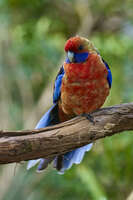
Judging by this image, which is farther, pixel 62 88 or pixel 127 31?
pixel 127 31

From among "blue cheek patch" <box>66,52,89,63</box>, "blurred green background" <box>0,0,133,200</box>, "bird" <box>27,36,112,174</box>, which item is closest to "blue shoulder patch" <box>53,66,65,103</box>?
"bird" <box>27,36,112,174</box>

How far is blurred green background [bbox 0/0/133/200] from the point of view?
3996mm

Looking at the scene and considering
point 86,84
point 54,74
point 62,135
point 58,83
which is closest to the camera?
point 62,135

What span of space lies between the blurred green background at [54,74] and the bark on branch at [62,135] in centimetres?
114

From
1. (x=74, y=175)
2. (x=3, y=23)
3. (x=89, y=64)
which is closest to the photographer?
(x=89, y=64)

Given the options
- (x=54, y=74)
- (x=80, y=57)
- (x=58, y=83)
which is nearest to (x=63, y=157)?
(x=58, y=83)

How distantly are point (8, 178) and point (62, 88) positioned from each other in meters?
1.94

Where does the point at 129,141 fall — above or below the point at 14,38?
below

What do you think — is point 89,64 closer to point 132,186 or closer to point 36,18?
point 132,186

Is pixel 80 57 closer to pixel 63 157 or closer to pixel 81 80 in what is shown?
pixel 81 80

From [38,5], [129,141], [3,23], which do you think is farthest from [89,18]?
[129,141]

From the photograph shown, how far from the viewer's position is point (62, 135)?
93.4 inches

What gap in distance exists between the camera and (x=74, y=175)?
409cm

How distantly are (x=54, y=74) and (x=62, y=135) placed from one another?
2.48 metres
